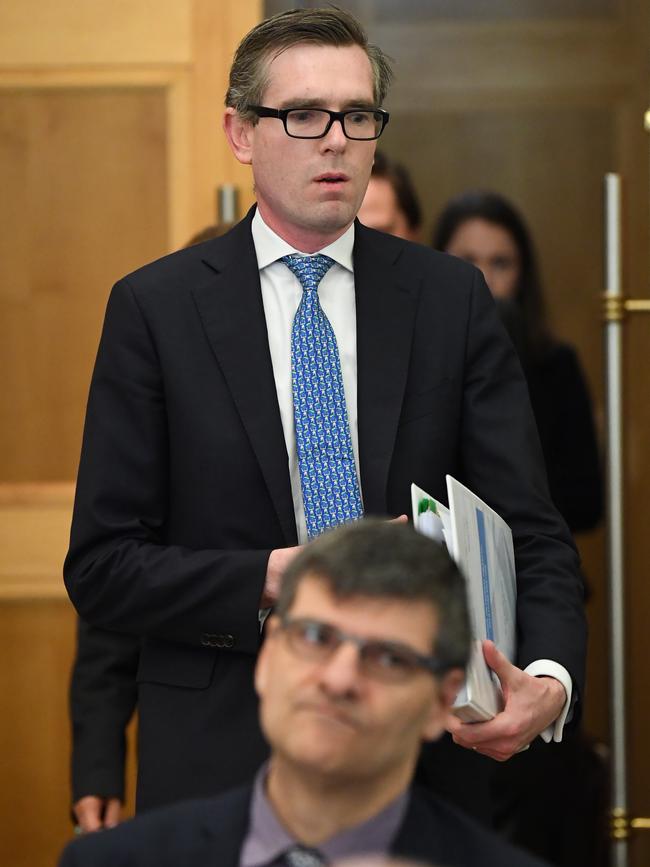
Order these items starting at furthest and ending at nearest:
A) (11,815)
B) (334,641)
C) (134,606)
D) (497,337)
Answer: (11,815)
(497,337)
(134,606)
(334,641)

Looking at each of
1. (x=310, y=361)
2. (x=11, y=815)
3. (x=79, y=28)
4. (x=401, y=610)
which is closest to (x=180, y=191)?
(x=79, y=28)

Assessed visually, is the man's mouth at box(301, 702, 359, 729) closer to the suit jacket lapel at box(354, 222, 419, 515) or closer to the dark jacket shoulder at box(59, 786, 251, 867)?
the dark jacket shoulder at box(59, 786, 251, 867)

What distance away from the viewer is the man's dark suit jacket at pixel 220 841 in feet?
4.70

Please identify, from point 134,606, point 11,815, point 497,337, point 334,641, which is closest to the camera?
point 334,641

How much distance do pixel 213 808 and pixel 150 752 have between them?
0.76 metres

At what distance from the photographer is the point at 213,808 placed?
1.47 meters

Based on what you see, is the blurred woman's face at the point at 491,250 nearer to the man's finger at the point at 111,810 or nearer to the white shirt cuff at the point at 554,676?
the man's finger at the point at 111,810

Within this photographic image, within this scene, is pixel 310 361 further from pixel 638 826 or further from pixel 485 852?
pixel 638 826

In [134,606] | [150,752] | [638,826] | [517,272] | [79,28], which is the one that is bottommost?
[638,826]

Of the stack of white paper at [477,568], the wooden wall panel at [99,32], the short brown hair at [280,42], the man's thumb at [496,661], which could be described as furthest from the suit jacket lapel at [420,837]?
the wooden wall panel at [99,32]

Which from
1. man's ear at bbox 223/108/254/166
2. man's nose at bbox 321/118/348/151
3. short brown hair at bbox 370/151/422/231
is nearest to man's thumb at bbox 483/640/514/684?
man's nose at bbox 321/118/348/151

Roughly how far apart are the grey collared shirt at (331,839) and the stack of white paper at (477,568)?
0.39 meters

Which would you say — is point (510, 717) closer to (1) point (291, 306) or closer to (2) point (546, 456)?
(1) point (291, 306)

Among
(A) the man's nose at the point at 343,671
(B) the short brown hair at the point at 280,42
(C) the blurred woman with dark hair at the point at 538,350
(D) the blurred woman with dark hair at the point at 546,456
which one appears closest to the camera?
(A) the man's nose at the point at 343,671
